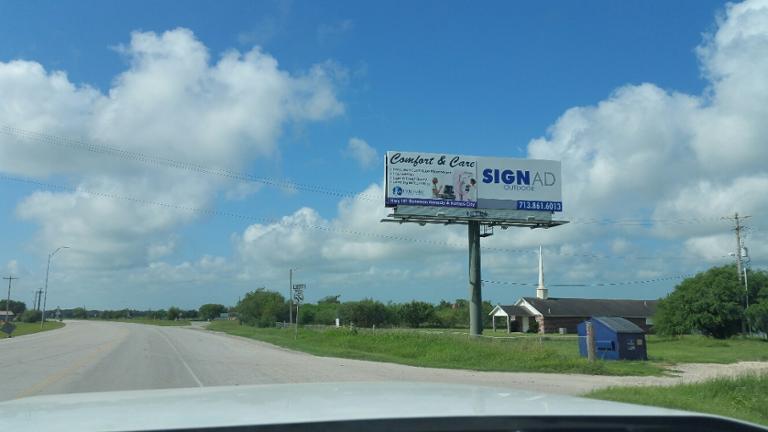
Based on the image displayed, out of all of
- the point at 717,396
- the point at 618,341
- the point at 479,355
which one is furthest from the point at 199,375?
the point at 618,341

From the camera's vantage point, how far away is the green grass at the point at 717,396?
36.9 feet

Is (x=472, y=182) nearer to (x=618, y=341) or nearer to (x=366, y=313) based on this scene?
(x=618, y=341)

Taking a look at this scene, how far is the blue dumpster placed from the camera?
2845 cm

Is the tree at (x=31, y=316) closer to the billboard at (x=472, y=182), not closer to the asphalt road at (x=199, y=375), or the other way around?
the billboard at (x=472, y=182)

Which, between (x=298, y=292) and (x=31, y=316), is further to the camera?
(x=31, y=316)

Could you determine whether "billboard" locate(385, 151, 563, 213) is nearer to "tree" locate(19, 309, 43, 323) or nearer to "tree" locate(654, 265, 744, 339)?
"tree" locate(654, 265, 744, 339)

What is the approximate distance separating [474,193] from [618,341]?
18.3 metres

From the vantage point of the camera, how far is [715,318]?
5500 centimetres

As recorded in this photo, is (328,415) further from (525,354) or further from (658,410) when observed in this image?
(525,354)

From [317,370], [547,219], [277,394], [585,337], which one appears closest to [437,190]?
[547,219]

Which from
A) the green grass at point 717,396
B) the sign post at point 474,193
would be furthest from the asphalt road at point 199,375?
the sign post at point 474,193

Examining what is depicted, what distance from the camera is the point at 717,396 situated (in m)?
13.1

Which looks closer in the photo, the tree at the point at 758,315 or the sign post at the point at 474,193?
the sign post at the point at 474,193

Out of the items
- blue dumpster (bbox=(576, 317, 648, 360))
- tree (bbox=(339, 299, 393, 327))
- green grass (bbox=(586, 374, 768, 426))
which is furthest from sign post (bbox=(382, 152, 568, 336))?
tree (bbox=(339, 299, 393, 327))
